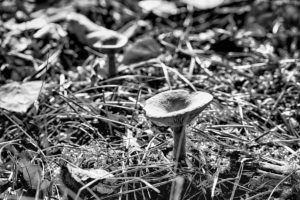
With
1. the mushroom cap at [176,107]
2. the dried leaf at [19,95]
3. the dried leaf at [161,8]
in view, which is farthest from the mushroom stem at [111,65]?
the dried leaf at [161,8]

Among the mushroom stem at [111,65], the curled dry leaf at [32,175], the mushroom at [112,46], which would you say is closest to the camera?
the curled dry leaf at [32,175]

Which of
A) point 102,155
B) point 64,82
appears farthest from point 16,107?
point 102,155

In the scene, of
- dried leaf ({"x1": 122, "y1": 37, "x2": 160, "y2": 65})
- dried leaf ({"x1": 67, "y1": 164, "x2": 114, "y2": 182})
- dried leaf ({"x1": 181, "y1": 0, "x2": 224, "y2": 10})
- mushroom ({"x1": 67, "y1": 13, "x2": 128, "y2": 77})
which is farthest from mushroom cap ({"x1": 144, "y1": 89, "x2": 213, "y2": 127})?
dried leaf ({"x1": 181, "y1": 0, "x2": 224, "y2": 10})

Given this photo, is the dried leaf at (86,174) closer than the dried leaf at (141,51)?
Yes

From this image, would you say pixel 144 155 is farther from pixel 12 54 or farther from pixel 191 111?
pixel 12 54

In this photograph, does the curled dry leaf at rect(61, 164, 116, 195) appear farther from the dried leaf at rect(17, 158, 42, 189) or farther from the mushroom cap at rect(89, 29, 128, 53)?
the mushroom cap at rect(89, 29, 128, 53)

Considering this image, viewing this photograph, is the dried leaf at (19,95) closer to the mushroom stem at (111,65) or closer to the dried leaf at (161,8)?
the mushroom stem at (111,65)
